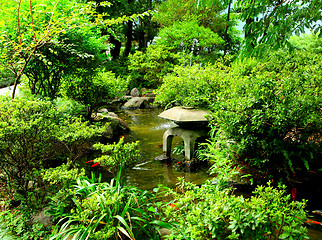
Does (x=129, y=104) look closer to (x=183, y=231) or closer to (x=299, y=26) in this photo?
(x=299, y=26)

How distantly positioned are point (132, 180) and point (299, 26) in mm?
3976

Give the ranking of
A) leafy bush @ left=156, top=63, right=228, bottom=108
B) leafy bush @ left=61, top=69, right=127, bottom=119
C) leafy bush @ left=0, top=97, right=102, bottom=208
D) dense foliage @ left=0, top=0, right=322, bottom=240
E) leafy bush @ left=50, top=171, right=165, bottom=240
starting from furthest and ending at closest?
1. leafy bush @ left=61, top=69, right=127, bottom=119
2. leafy bush @ left=156, top=63, right=228, bottom=108
3. leafy bush @ left=0, top=97, right=102, bottom=208
4. leafy bush @ left=50, top=171, right=165, bottom=240
5. dense foliage @ left=0, top=0, right=322, bottom=240

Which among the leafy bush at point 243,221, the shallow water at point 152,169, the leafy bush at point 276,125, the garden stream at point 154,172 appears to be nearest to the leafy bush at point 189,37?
the shallow water at point 152,169

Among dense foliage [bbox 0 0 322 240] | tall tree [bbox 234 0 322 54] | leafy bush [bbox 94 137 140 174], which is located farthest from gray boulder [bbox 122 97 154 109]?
leafy bush [bbox 94 137 140 174]

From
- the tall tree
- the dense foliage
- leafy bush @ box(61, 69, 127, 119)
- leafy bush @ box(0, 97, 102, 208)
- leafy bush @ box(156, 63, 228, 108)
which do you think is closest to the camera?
the dense foliage

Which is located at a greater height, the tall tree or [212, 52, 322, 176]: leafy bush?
the tall tree

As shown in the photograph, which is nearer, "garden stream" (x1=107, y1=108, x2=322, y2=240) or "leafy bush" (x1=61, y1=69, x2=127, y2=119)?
"garden stream" (x1=107, y1=108, x2=322, y2=240)

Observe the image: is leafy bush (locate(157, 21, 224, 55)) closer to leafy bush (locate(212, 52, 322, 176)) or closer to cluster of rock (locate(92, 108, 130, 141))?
cluster of rock (locate(92, 108, 130, 141))

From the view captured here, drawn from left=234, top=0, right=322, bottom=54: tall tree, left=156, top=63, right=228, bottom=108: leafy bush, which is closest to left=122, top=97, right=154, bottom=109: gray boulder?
left=156, top=63, right=228, bottom=108: leafy bush

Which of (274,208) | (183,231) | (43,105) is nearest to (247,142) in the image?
(274,208)

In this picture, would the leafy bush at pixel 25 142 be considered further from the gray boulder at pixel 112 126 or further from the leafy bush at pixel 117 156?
the gray boulder at pixel 112 126

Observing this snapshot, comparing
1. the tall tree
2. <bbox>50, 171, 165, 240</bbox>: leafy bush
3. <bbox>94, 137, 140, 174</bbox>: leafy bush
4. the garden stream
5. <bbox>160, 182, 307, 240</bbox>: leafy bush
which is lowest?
the garden stream

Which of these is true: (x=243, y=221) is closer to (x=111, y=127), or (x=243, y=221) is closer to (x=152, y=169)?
(x=152, y=169)

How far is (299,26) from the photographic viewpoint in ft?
12.4
